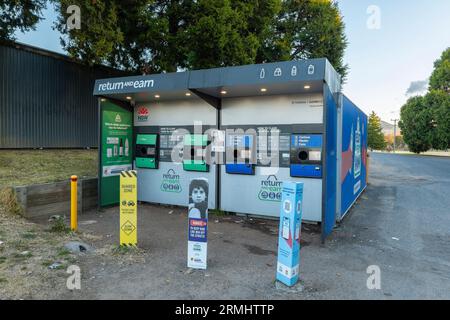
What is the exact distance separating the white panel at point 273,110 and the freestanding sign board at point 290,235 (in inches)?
121

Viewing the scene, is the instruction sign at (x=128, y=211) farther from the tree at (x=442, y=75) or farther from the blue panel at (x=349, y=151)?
the tree at (x=442, y=75)

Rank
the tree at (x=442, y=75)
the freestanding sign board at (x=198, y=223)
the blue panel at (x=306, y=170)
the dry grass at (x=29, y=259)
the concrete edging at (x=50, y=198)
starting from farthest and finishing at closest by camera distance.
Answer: the tree at (x=442, y=75), the blue panel at (x=306, y=170), the concrete edging at (x=50, y=198), the freestanding sign board at (x=198, y=223), the dry grass at (x=29, y=259)

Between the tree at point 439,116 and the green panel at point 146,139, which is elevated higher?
the tree at point 439,116

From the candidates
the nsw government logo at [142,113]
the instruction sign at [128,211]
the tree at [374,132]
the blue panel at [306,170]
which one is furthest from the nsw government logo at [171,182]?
the tree at [374,132]

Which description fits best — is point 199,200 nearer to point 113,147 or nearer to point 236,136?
Answer: point 236,136

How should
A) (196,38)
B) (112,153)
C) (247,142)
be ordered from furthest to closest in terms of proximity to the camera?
(196,38) < (112,153) < (247,142)

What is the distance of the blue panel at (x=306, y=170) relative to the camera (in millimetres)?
6328

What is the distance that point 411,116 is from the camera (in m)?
39.3

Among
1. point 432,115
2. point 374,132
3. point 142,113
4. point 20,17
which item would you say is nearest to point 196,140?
point 142,113

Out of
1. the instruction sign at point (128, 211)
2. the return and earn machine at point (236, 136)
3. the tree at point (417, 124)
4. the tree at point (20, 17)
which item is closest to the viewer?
the instruction sign at point (128, 211)

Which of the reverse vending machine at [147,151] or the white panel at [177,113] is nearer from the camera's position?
the white panel at [177,113]
